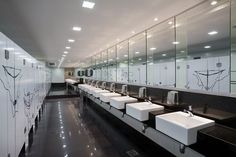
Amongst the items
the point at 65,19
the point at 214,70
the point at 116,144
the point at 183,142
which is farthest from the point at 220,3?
the point at 116,144

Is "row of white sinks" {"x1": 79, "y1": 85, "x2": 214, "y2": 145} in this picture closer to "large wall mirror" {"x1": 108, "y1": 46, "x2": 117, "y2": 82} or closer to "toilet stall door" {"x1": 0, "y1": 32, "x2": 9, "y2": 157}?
"toilet stall door" {"x1": 0, "y1": 32, "x2": 9, "y2": 157}

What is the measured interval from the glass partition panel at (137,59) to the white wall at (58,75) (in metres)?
17.8

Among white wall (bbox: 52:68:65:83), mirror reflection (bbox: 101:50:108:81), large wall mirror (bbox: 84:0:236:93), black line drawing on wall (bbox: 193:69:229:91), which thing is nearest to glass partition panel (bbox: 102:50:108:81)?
mirror reflection (bbox: 101:50:108:81)

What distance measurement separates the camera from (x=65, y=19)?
3.32 metres

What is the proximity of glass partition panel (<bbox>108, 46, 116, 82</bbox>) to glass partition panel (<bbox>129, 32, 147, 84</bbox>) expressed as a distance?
1.11 m

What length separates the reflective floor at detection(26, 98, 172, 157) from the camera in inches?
110

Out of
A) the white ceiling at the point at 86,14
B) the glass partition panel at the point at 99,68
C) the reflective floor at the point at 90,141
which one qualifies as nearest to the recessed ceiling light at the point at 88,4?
the white ceiling at the point at 86,14

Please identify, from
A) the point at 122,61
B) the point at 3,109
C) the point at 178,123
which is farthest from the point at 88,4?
the point at 122,61

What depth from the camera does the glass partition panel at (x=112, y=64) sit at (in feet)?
19.9

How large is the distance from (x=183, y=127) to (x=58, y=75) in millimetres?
21561

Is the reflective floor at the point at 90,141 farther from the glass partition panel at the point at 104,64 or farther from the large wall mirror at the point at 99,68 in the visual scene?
the large wall mirror at the point at 99,68

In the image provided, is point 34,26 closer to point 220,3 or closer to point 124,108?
point 124,108

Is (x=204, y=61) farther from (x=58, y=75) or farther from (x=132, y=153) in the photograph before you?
(x=58, y=75)

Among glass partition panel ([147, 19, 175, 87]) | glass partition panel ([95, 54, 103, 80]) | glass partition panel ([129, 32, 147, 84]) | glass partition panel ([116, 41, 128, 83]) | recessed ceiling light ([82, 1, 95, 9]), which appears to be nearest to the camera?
recessed ceiling light ([82, 1, 95, 9])
